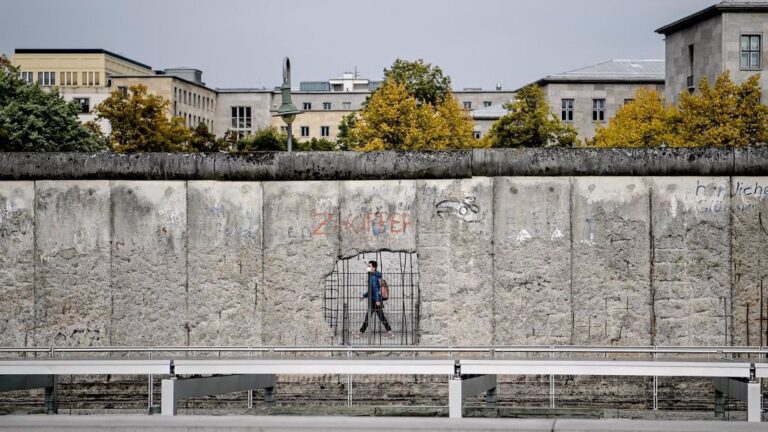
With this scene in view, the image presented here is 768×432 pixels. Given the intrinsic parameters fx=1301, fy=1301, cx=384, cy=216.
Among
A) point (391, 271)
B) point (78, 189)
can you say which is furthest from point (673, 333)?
point (78, 189)

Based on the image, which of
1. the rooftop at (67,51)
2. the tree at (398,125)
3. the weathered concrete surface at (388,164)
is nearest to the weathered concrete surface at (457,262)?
the weathered concrete surface at (388,164)

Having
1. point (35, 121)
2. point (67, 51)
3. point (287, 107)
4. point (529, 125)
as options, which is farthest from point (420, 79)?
point (67, 51)

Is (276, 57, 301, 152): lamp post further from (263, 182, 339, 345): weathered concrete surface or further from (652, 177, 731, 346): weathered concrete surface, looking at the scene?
(652, 177, 731, 346): weathered concrete surface

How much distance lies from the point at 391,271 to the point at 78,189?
14.5 ft

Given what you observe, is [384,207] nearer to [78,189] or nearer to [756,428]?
[78,189]

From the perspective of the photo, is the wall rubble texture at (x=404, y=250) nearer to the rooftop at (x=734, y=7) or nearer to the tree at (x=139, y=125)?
Answer: the rooftop at (x=734, y=7)

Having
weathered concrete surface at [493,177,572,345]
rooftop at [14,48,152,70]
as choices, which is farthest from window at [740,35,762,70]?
rooftop at [14,48,152,70]

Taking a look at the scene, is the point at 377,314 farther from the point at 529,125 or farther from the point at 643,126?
the point at 529,125

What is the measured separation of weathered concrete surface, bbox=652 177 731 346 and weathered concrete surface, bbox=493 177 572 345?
1240 millimetres

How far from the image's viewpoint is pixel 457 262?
1725 centimetres

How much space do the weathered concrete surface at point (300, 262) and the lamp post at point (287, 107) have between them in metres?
1.15

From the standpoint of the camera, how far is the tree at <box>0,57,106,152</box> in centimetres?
6925

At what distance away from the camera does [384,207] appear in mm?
17422

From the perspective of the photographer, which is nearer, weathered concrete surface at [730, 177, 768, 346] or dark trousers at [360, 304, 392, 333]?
weathered concrete surface at [730, 177, 768, 346]
